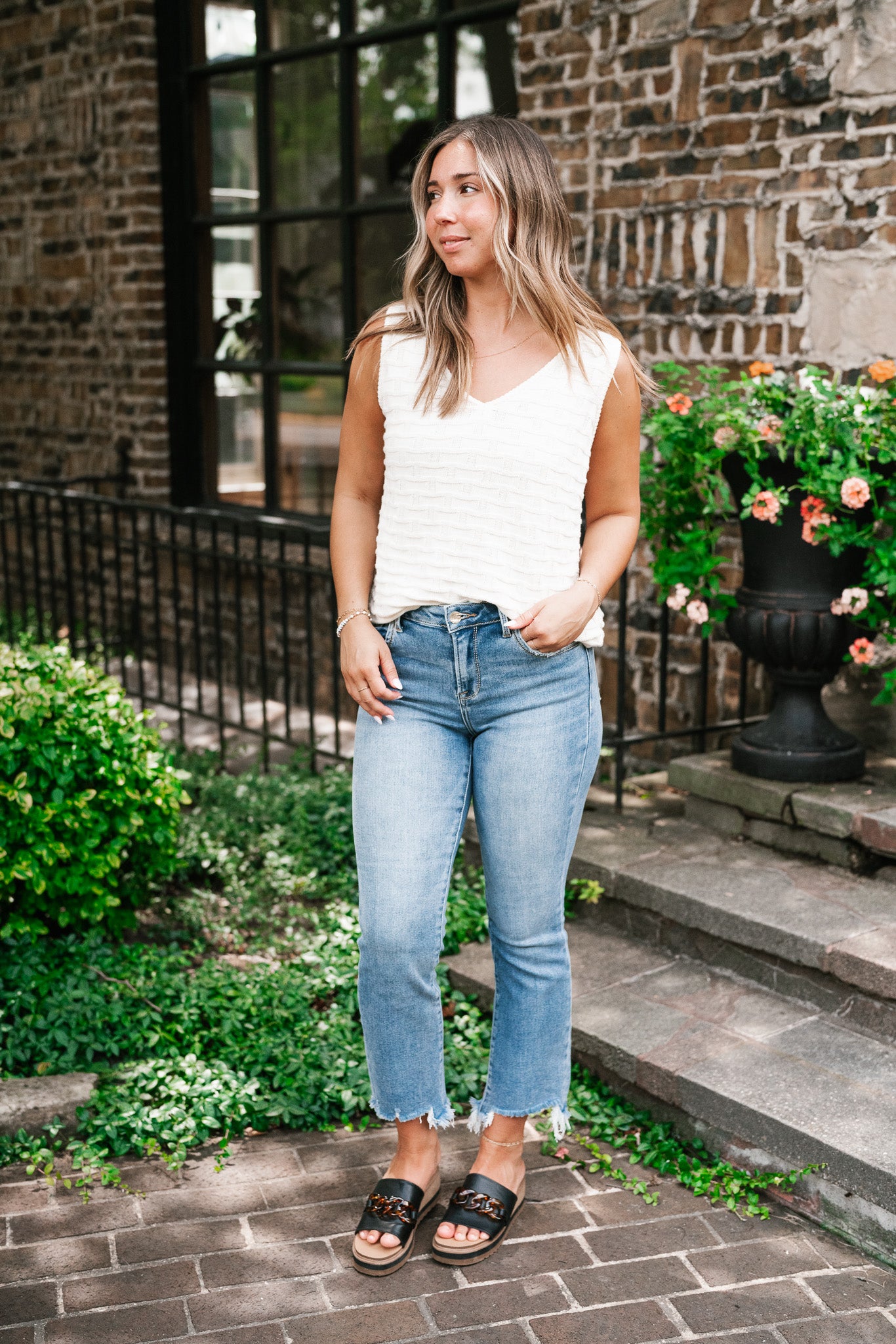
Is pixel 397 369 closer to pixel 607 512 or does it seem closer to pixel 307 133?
pixel 607 512

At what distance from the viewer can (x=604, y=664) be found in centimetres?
507

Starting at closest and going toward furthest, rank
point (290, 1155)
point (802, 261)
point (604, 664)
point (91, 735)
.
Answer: point (290, 1155), point (91, 735), point (802, 261), point (604, 664)

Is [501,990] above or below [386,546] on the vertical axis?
below

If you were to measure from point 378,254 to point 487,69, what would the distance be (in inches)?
37.2

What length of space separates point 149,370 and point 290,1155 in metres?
4.96

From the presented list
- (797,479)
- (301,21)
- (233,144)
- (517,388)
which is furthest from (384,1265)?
(233,144)

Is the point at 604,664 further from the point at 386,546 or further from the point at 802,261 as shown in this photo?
the point at 386,546

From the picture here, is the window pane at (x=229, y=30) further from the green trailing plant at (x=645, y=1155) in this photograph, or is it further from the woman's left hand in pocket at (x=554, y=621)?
the green trailing plant at (x=645, y=1155)

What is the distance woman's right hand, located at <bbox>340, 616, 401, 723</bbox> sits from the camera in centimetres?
237

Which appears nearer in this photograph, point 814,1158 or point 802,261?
point 814,1158

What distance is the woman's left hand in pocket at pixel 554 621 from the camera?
7.53 feet

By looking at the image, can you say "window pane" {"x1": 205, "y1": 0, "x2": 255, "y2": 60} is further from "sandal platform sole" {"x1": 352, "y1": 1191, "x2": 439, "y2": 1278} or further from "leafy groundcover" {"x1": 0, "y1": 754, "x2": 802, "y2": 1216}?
"sandal platform sole" {"x1": 352, "y1": 1191, "x2": 439, "y2": 1278}

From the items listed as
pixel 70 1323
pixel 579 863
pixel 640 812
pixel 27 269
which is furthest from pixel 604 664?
pixel 27 269

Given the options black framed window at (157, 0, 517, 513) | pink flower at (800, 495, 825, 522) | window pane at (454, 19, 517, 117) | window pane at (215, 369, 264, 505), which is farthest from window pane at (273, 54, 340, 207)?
pink flower at (800, 495, 825, 522)
